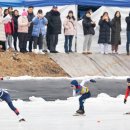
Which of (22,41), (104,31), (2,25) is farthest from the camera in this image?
(104,31)

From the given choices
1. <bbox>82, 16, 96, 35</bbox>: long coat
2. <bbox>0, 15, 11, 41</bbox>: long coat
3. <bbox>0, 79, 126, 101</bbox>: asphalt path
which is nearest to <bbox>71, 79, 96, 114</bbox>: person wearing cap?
<bbox>0, 79, 126, 101</bbox>: asphalt path

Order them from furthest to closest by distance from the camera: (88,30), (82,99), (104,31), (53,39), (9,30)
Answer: (104,31)
(88,30)
(53,39)
(9,30)
(82,99)

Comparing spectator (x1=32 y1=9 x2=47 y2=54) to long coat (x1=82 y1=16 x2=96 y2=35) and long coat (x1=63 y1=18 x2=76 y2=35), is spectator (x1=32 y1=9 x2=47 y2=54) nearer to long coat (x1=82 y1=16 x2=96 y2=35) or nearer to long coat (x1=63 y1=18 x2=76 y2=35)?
long coat (x1=63 y1=18 x2=76 y2=35)

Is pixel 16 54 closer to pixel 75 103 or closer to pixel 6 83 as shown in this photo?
pixel 6 83

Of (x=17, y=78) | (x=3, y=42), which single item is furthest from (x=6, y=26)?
(x=17, y=78)

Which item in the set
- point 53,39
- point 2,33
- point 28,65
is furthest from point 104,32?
point 2,33

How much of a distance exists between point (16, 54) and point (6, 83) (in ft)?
12.5

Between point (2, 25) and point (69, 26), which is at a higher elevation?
point (2, 25)

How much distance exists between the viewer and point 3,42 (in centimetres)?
2253

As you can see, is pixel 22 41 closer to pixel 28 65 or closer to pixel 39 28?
pixel 39 28

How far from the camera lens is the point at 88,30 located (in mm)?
24141

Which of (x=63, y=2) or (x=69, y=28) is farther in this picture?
(x=63, y=2)

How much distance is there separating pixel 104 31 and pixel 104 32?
0.20 feet

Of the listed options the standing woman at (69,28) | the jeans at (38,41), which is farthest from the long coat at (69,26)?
the jeans at (38,41)
